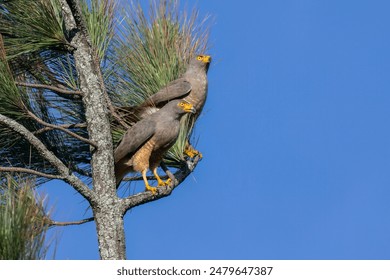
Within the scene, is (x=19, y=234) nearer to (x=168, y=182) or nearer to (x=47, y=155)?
(x=47, y=155)

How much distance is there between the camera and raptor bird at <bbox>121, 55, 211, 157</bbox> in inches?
321

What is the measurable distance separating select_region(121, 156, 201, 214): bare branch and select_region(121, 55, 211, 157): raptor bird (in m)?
0.22

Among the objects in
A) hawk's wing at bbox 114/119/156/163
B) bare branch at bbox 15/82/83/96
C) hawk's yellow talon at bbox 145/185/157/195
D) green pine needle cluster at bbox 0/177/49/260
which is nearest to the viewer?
green pine needle cluster at bbox 0/177/49/260

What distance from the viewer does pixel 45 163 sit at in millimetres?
7676

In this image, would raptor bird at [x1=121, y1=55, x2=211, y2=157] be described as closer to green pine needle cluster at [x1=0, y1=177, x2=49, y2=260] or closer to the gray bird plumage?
the gray bird plumage

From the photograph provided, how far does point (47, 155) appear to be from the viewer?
688cm

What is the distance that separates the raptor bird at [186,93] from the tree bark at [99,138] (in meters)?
0.56

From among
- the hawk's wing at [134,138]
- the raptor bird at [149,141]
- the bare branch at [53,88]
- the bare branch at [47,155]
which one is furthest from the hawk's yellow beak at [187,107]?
the bare branch at [47,155]

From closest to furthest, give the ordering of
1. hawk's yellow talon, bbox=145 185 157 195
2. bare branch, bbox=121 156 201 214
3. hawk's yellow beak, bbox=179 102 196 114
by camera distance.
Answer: bare branch, bbox=121 156 201 214 < hawk's yellow talon, bbox=145 185 157 195 < hawk's yellow beak, bbox=179 102 196 114

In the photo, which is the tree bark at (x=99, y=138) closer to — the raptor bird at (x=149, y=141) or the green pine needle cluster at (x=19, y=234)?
the raptor bird at (x=149, y=141)

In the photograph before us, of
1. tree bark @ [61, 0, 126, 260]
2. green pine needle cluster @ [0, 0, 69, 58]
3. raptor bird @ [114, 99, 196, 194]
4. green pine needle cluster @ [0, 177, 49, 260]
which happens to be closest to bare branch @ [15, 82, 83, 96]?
tree bark @ [61, 0, 126, 260]

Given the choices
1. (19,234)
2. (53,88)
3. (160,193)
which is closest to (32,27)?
(53,88)

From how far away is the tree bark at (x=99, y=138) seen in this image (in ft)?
22.6
